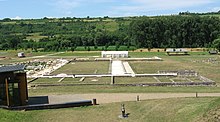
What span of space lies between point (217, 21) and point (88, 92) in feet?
271

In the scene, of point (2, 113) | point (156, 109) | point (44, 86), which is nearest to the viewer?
point (2, 113)

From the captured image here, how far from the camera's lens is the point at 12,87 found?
74.6 ft

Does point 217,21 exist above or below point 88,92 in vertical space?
above

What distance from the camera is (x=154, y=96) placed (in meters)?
27.2

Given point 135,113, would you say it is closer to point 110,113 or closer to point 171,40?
point 110,113

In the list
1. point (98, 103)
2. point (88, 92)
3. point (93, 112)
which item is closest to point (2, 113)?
point (93, 112)

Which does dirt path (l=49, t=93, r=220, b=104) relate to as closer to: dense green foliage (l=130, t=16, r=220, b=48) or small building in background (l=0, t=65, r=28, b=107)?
small building in background (l=0, t=65, r=28, b=107)

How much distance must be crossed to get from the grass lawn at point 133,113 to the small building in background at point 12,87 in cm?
184

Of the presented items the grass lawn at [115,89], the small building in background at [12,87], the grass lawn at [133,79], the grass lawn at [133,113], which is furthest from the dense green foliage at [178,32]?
the small building in background at [12,87]

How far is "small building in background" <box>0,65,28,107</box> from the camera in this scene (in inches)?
878

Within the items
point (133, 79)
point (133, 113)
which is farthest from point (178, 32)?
point (133, 113)

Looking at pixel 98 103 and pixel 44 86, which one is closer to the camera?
pixel 98 103

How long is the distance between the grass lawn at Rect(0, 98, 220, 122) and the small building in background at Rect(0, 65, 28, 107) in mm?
1838

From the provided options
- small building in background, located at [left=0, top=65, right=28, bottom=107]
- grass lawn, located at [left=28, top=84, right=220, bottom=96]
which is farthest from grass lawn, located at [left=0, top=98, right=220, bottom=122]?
grass lawn, located at [left=28, top=84, right=220, bottom=96]
